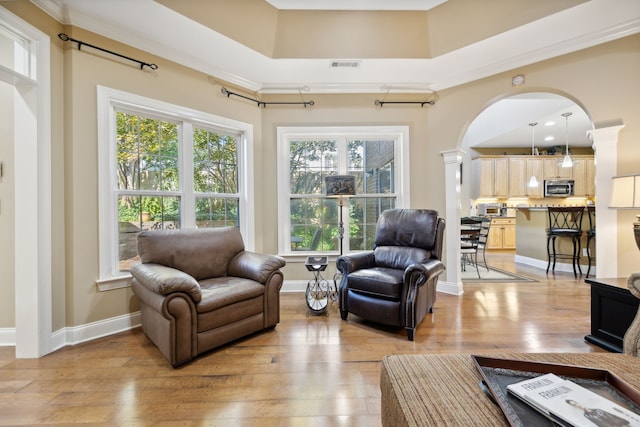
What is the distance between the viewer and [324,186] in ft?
12.3

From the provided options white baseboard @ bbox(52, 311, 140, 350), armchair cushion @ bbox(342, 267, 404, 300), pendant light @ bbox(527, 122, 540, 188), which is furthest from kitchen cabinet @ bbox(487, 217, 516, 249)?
white baseboard @ bbox(52, 311, 140, 350)

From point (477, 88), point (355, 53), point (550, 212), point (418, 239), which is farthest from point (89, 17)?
point (550, 212)

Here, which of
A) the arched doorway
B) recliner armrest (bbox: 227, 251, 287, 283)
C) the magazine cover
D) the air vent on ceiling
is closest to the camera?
the magazine cover

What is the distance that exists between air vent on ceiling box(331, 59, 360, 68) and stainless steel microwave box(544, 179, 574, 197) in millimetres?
7157

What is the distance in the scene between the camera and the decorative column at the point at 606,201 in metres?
2.63

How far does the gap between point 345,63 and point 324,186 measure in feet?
5.04

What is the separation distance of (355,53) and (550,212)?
14.8 ft

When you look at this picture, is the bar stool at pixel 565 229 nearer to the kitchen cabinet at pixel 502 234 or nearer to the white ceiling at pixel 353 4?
the kitchen cabinet at pixel 502 234

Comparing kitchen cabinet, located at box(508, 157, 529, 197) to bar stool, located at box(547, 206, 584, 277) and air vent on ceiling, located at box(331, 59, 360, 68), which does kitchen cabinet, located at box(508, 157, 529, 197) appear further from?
air vent on ceiling, located at box(331, 59, 360, 68)

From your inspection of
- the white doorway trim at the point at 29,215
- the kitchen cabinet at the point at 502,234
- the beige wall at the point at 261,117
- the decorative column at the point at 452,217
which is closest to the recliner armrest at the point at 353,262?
the beige wall at the point at 261,117

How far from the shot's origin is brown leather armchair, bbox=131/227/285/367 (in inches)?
73.2

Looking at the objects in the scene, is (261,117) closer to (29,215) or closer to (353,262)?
(353,262)

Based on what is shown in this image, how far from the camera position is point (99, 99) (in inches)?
93.6

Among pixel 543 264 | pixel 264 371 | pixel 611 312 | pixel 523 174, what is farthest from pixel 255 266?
pixel 523 174
